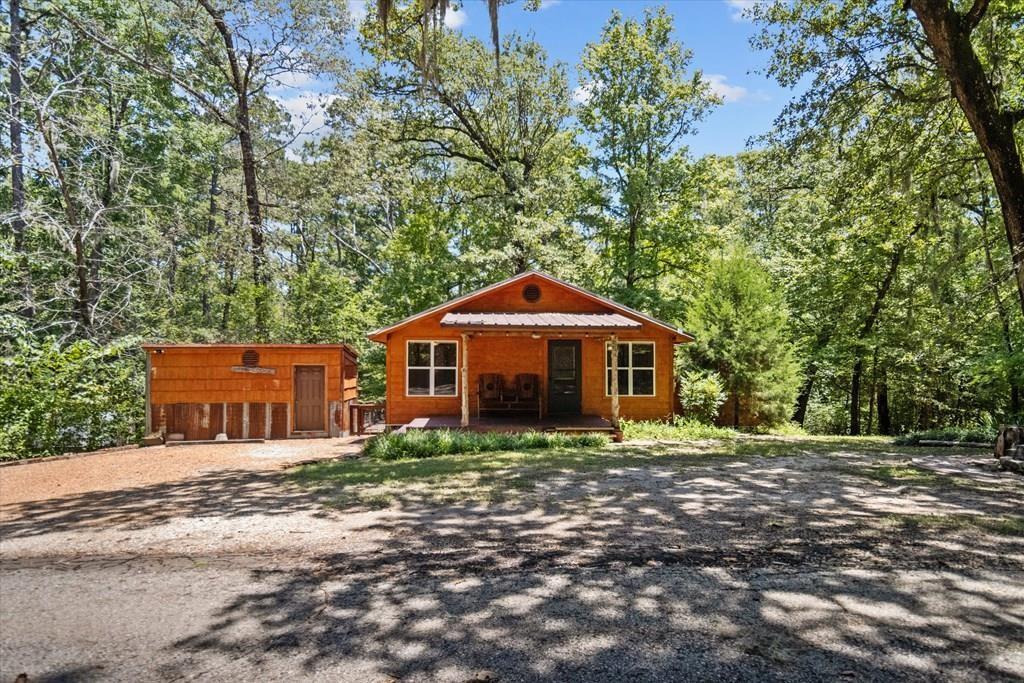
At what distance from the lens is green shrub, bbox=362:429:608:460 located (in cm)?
1038

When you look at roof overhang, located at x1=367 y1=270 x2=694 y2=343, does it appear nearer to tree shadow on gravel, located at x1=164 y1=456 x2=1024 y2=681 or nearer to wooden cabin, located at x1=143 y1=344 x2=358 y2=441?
wooden cabin, located at x1=143 y1=344 x2=358 y2=441

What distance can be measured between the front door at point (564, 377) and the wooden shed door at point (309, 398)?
608 cm

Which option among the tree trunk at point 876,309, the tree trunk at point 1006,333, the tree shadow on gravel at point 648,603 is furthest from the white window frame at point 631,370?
the tree shadow on gravel at point 648,603

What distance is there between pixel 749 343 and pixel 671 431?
12.9 feet

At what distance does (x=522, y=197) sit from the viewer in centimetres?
2178

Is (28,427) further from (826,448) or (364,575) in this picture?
(826,448)

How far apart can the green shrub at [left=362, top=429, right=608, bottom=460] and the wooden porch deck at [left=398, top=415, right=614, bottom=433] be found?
83 centimetres

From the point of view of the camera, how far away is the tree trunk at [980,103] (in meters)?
7.27

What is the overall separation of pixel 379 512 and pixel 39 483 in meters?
6.03

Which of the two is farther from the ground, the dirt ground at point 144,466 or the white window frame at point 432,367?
the white window frame at point 432,367

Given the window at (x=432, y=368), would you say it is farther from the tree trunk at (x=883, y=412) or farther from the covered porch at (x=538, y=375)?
the tree trunk at (x=883, y=412)

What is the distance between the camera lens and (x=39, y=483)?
8141 millimetres

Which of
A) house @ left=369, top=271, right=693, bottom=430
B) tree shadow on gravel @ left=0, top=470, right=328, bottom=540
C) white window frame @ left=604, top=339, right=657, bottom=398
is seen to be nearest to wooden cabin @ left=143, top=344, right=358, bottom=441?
house @ left=369, top=271, right=693, bottom=430

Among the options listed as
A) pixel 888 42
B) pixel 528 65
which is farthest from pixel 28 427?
pixel 528 65
